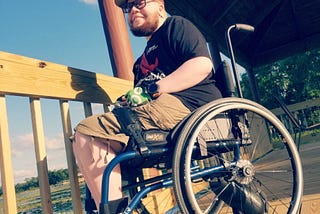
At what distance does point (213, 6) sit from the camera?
622 centimetres

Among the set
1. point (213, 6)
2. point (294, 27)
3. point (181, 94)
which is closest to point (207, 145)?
point (181, 94)

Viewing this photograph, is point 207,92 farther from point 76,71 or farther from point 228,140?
point 76,71

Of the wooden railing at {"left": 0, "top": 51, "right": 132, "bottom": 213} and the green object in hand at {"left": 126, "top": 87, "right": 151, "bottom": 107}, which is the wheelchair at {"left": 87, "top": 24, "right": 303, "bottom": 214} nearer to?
the green object in hand at {"left": 126, "top": 87, "right": 151, "bottom": 107}

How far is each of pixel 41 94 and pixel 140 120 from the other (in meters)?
0.61

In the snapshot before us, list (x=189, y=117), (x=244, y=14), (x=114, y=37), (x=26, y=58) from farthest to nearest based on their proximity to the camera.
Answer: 1. (x=244, y=14)
2. (x=114, y=37)
3. (x=26, y=58)
4. (x=189, y=117)

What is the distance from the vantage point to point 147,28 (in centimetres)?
180

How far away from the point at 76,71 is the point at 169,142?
35.1 inches

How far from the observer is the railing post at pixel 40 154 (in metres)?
1.53

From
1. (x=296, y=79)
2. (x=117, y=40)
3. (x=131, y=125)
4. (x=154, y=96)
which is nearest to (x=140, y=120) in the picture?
(x=131, y=125)

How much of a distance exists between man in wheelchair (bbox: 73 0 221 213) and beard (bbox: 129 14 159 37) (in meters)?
0.04

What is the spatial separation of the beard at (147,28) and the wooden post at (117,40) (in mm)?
976

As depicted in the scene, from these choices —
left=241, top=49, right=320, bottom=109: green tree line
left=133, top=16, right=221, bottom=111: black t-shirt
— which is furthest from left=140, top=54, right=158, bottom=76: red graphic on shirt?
left=241, top=49, right=320, bottom=109: green tree line

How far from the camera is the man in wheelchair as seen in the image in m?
1.32

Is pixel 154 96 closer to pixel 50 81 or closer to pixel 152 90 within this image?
pixel 152 90
